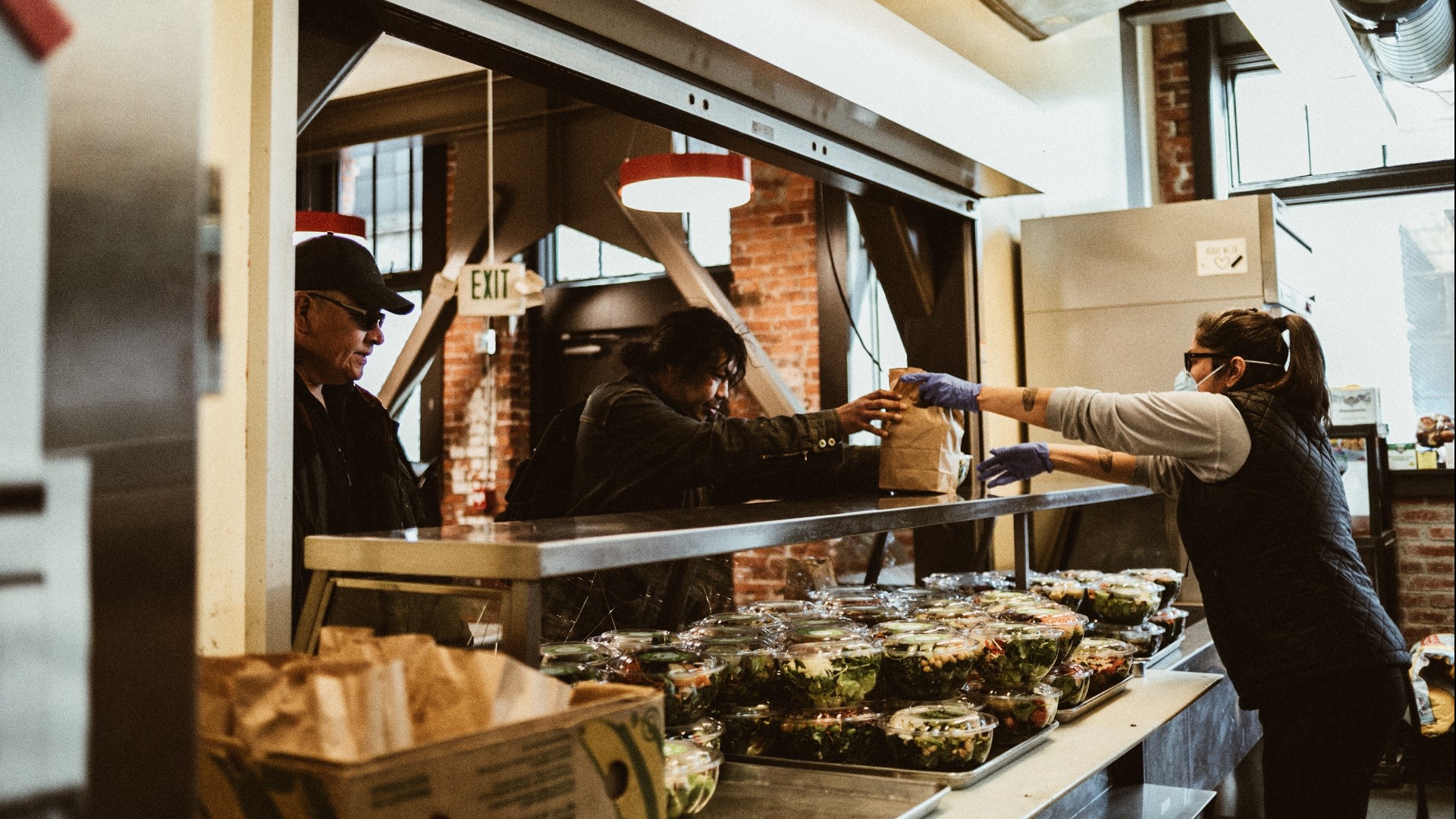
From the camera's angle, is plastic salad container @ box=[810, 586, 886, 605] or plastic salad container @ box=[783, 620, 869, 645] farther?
plastic salad container @ box=[810, 586, 886, 605]

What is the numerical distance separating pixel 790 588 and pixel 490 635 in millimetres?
1677

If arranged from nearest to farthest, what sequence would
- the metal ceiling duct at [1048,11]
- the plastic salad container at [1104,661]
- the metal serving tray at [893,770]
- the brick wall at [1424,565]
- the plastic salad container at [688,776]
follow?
the plastic salad container at [688,776], the metal serving tray at [893,770], the plastic salad container at [1104,661], the metal ceiling duct at [1048,11], the brick wall at [1424,565]

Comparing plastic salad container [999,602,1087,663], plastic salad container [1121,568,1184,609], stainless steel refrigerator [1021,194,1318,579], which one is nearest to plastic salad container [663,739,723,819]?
plastic salad container [999,602,1087,663]

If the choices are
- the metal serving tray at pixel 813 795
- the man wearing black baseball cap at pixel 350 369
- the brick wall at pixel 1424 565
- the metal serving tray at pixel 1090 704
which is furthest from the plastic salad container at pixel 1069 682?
the brick wall at pixel 1424 565

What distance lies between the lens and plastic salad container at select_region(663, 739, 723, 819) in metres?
1.72

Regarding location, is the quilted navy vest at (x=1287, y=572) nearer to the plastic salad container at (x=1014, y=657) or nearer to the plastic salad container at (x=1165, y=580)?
the plastic salad container at (x=1014, y=657)

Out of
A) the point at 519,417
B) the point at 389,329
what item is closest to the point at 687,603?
the point at 519,417

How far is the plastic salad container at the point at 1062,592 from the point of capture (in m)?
3.17

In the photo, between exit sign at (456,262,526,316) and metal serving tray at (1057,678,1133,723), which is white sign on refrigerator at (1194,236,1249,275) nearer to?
metal serving tray at (1057,678,1133,723)

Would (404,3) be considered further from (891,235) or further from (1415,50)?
(1415,50)

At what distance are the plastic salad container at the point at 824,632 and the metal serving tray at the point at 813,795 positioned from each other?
27cm

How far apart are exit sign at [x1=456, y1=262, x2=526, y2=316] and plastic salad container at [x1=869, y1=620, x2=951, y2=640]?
3.94m

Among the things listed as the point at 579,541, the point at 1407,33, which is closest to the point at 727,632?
the point at 579,541

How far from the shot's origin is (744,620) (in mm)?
2455
